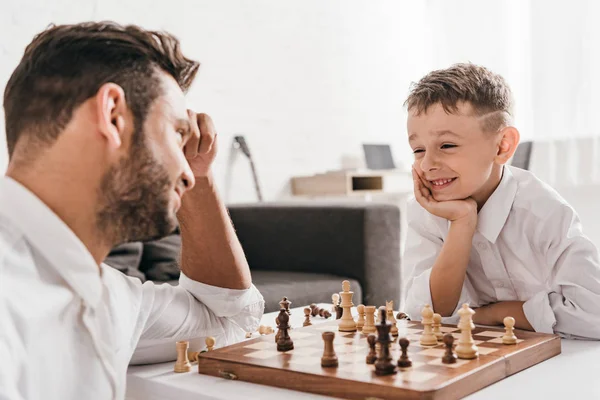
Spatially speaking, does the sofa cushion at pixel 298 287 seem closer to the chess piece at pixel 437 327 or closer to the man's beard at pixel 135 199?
the chess piece at pixel 437 327

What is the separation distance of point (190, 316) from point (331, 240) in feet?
5.96

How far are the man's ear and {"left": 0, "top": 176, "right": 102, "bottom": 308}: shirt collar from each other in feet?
0.41

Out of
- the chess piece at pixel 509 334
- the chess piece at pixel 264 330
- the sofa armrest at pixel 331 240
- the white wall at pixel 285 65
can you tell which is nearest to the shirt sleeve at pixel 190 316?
the chess piece at pixel 264 330

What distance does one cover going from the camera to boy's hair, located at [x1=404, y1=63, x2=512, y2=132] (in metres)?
1.54

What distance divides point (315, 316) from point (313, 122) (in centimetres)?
282

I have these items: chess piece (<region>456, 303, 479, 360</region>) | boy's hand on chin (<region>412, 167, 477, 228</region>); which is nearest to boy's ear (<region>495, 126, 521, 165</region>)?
boy's hand on chin (<region>412, 167, 477, 228</region>)

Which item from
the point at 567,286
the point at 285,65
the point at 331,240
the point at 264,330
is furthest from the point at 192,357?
the point at 285,65

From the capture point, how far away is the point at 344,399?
3.09 feet

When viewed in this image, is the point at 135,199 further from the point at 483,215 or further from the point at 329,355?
the point at 483,215

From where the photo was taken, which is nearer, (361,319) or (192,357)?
(192,357)

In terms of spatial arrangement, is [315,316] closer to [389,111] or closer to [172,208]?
[172,208]

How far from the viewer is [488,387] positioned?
39.3 inches

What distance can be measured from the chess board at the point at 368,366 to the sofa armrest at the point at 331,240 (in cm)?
172

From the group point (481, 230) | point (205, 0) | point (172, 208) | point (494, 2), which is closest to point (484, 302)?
point (481, 230)
